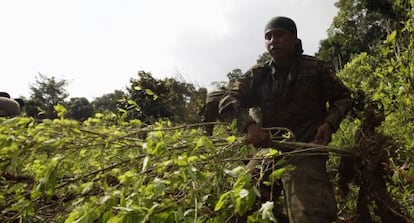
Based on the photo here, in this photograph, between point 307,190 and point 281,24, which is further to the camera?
point 281,24

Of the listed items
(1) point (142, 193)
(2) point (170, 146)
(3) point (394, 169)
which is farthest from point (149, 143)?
(3) point (394, 169)

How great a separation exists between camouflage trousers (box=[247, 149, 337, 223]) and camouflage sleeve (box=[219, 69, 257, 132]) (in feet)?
0.87

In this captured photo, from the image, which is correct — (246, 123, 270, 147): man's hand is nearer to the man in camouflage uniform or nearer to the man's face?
the man in camouflage uniform

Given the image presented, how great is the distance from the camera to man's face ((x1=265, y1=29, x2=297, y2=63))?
296cm

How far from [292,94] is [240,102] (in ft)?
1.24

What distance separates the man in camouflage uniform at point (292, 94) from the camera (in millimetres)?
2793

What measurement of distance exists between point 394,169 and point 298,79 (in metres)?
0.88

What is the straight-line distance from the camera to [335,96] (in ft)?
9.64

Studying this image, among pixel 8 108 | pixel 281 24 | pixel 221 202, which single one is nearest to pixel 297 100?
pixel 281 24

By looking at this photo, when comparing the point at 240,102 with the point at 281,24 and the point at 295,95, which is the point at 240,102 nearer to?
the point at 295,95

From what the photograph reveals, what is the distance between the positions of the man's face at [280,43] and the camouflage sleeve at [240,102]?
0.81ft

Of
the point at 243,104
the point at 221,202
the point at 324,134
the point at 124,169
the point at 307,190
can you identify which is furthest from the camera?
the point at 243,104

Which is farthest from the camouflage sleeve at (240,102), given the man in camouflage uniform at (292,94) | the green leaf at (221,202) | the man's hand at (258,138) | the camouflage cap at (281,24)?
the green leaf at (221,202)

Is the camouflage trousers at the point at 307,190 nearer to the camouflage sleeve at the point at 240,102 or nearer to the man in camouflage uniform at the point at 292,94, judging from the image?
the man in camouflage uniform at the point at 292,94
